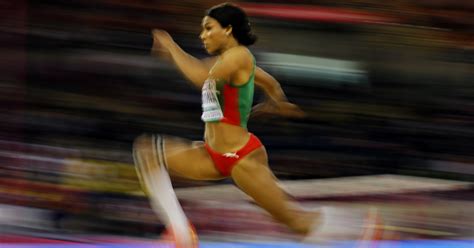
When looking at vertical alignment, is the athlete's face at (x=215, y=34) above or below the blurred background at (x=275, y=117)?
above

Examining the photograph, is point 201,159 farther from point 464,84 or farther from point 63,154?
point 464,84

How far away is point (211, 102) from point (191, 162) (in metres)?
0.32

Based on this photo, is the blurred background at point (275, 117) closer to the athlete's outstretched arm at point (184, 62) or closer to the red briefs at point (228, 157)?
the red briefs at point (228, 157)

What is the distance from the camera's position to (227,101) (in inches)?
201

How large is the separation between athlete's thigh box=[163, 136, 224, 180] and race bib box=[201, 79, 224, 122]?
0.20 meters

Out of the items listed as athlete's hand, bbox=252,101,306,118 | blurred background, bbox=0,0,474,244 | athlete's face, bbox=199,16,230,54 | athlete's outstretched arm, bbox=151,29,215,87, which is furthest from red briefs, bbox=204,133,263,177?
blurred background, bbox=0,0,474,244

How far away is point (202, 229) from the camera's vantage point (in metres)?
7.30

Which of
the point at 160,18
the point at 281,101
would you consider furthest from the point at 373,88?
the point at 281,101

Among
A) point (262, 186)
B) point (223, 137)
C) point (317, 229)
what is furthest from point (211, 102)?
point (317, 229)

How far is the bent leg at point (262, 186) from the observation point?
520 cm

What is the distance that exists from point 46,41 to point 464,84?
2692 mm

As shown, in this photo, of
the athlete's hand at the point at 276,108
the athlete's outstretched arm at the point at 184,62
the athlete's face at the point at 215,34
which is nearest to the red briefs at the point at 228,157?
the athlete's hand at the point at 276,108

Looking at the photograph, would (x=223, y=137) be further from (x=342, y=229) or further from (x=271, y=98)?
(x=342, y=229)

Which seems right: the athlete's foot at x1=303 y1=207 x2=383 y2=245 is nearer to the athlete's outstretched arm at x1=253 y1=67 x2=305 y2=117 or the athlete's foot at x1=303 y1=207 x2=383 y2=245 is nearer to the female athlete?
the female athlete
